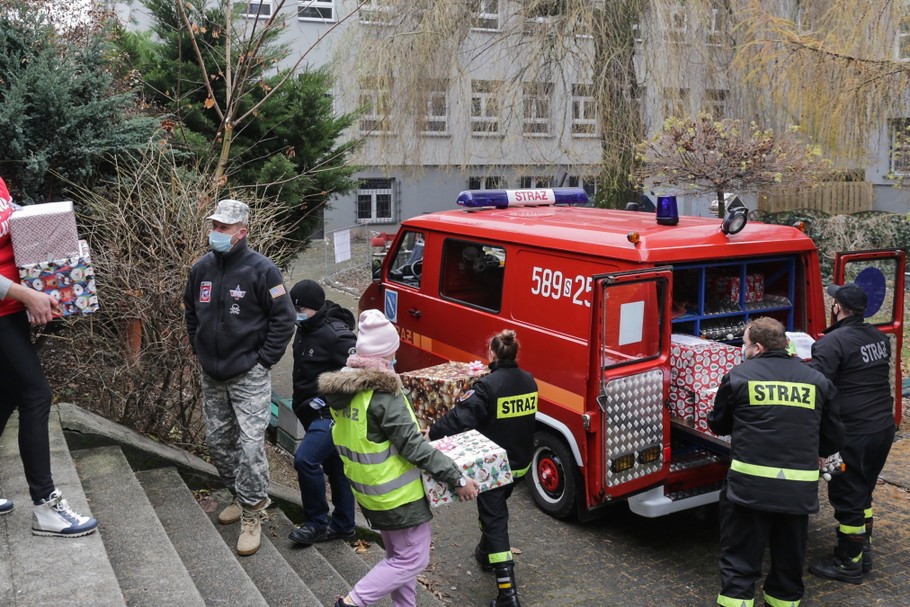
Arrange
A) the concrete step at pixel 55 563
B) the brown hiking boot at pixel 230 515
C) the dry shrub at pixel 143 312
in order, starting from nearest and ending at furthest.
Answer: the concrete step at pixel 55 563 → the brown hiking boot at pixel 230 515 → the dry shrub at pixel 143 312

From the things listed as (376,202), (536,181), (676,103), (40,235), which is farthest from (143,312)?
(376,202)

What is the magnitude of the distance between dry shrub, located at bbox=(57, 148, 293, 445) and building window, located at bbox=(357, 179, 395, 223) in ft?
68.2

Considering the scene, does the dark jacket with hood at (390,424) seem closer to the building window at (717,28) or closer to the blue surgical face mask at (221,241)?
the blue surgical face mask at (221,241)

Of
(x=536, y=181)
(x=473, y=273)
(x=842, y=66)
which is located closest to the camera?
(x=473, y=273)

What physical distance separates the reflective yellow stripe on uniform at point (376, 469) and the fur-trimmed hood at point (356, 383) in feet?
0.18

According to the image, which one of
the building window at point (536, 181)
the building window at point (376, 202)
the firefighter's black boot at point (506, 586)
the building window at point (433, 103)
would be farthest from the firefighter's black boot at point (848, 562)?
the building window at point (376, 202)

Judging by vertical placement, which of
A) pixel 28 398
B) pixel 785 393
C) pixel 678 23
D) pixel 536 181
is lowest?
pixel 785 393

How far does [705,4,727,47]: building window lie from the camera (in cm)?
1475

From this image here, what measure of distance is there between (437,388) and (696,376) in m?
1.71

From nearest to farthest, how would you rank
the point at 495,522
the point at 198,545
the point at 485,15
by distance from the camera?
1. the point at 198,545
2. the point at 495,522
3. the point at 485,15

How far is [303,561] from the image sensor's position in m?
4.79

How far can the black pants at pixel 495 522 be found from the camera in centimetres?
482

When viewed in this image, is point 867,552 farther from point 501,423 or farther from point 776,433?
point 501,423

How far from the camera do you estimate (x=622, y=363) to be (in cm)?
532
